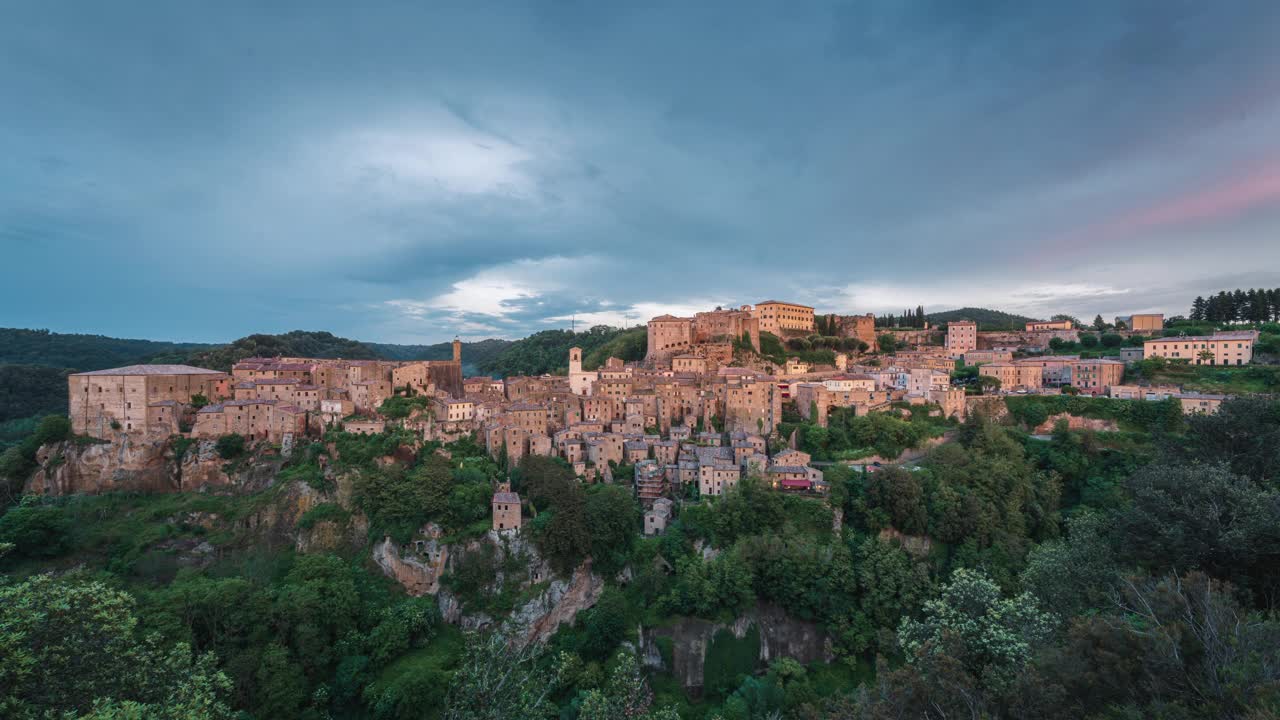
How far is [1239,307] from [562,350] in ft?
263

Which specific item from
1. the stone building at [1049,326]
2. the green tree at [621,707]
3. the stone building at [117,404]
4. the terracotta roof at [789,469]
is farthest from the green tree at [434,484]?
the stone building at [1049,326]

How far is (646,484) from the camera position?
32312mm

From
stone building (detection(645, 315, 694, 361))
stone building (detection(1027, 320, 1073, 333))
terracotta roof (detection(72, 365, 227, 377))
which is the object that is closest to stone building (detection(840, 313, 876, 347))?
stone building (detection(1027, 320, 1073, 333))

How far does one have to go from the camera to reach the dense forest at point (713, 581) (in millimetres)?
9016

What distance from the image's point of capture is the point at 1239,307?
54.3 meters

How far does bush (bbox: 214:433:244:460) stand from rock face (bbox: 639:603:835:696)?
93.4 ft

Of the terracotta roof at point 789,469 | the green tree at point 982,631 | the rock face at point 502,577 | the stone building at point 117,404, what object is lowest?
the rock face at point 502,577

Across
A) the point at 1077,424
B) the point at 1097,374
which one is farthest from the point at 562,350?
the point at 1097,374

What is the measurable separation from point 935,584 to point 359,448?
3412 cm

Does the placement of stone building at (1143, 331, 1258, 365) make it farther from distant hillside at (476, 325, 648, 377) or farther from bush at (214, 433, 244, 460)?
bush at (214, 433, 244, 460)

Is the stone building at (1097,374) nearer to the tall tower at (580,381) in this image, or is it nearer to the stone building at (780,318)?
the stone building at (780,318)

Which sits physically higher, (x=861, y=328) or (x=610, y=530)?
(x=861, y=328)

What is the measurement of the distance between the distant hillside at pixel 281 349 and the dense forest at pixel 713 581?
60.6ft

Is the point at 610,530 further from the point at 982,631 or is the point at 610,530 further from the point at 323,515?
the point at 982,631
